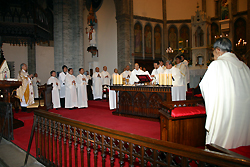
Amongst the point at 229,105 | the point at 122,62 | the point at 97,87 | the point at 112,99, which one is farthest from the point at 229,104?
the point at 122,62

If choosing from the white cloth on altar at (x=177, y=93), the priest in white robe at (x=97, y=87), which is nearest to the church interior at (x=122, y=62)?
the white cloth on altar at (x=177, y=93)

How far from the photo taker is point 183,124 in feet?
9.61

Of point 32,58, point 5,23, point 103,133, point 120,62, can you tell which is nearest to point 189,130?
point 103,133

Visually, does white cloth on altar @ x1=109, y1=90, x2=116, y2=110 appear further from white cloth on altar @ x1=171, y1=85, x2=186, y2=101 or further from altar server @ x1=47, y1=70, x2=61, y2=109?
altar server @ x1=47, y1=70, x2=61, y2=109

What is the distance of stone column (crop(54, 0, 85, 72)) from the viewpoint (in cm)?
1057

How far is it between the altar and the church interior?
33mm

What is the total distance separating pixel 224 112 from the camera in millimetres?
2244

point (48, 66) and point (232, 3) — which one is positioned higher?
point (232, 3)

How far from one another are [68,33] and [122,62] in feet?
17.1

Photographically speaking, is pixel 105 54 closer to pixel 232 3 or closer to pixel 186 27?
pixel 186 27

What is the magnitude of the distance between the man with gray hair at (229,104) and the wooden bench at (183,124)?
1.99 feet

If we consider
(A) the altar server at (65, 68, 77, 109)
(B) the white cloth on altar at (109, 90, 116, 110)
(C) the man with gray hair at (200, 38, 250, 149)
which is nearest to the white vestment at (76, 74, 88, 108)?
(A) the altar server at (65, 68, 77, 109)

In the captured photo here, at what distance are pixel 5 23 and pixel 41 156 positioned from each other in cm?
711

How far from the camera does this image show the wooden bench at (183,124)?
284 centimetres
